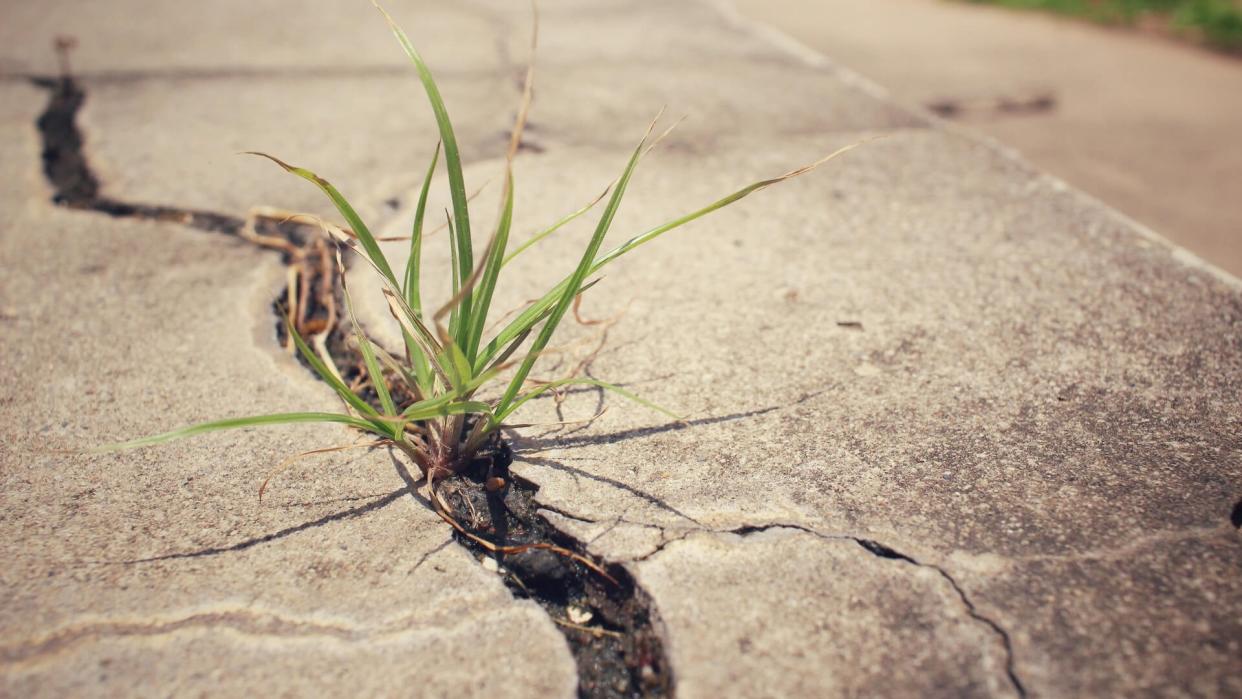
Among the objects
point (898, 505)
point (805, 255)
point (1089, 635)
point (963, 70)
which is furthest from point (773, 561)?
point (963, 70)

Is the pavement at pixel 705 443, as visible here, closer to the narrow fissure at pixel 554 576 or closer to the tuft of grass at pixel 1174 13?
the narrow fissure at pixel 554 576

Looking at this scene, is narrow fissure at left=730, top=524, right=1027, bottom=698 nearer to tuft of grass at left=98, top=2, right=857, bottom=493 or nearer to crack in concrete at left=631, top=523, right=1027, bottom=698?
crack in concrete at left=631, top=523, right=1027, bottom=698

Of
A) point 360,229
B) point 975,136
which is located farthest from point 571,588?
point 975,136

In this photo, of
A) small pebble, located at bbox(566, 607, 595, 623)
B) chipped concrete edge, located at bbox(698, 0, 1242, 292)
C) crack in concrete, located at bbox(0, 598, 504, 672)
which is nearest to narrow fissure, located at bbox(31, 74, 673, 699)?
small pebble, located at bbox(566, 607, 595, 623)

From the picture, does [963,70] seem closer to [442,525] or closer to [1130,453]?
[1130,453]

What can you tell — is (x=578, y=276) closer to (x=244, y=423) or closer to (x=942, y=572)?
(x=244, y=423)

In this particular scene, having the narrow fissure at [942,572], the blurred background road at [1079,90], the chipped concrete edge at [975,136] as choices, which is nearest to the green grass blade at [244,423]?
the narrow fissure at [942,572]
